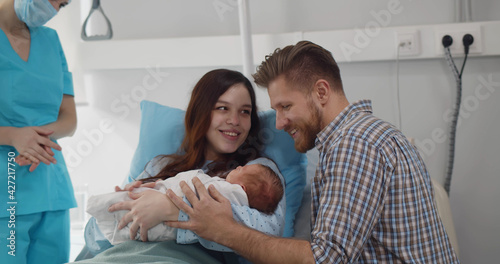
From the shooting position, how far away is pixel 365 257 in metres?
1.15

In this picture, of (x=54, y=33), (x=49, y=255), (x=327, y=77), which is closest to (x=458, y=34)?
(x=327, y=77)

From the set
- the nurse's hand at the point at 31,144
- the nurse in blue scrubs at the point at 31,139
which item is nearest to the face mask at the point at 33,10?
the nurse in blue scrubs at the point at 31,139

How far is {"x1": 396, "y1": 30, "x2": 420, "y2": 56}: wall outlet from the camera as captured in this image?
2.08 m

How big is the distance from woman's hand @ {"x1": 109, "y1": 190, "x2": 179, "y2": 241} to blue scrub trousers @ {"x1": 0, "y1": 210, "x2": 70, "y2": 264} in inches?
17.1

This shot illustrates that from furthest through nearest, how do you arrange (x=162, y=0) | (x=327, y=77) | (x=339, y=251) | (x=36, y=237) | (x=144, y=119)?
(x=162, y=0) → (x=144, y=119) → (x=36, y=237) → (x=327, y=77) → (x=339, y=251)

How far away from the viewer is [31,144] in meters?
1.52

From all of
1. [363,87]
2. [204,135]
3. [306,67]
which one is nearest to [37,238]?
Answer: [204,135]

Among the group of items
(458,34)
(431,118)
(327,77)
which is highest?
(458,34)

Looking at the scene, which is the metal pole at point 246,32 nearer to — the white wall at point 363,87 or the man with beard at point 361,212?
the white wall at point 363,87

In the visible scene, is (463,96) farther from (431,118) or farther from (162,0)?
(162,0)

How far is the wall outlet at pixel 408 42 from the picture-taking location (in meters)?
2.08

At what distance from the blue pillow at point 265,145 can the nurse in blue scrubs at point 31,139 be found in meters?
0.29

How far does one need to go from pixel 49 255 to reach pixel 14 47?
0.74m

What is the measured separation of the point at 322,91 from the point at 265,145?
20.9 inches
